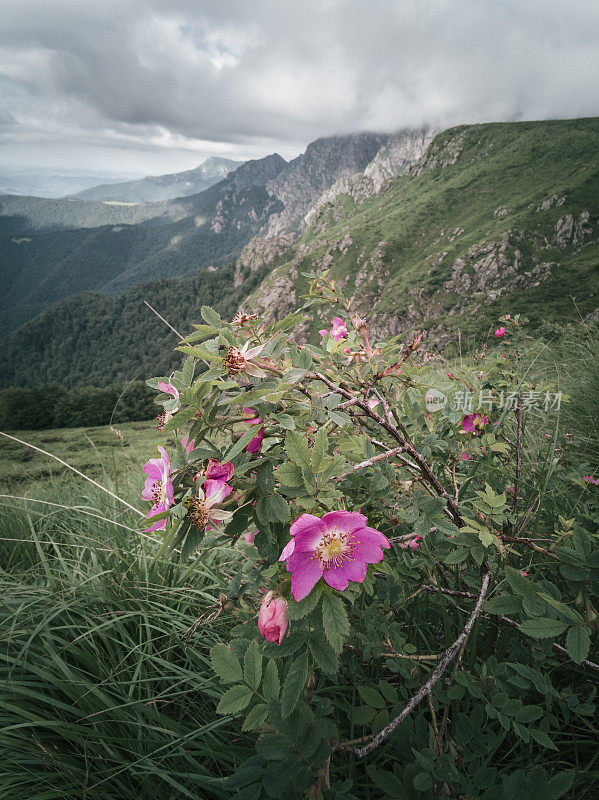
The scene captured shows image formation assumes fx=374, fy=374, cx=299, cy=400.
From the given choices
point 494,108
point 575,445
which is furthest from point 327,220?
point 575,445

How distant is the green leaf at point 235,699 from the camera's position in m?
0.78

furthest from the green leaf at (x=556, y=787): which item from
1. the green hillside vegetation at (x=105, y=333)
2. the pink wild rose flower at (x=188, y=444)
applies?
the green hillside vegetation at (x=105, y=333)

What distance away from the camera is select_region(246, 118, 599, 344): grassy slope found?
5222 cm

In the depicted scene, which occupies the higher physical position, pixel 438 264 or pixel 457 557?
pixel 438 264

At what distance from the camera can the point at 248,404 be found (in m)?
0.75

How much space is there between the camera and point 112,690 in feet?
4.80

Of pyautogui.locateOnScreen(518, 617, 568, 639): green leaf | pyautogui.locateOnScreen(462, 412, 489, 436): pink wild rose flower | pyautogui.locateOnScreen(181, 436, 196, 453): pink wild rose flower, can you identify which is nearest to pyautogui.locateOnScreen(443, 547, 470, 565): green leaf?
pyautogui.locateOnScreen(518, 617, 568, 639): green leaf

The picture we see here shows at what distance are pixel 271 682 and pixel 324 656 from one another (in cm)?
18

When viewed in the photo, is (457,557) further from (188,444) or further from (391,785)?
(188,444)

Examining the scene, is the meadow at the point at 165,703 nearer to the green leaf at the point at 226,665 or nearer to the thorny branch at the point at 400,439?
the green leaf at the point at 226,665

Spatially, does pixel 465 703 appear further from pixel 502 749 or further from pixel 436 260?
pixel 436 260

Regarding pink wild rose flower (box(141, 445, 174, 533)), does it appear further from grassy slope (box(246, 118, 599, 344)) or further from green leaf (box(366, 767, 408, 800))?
grassy slope (box(246, 118, 599, 344))

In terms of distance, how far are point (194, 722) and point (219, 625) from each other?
393mm

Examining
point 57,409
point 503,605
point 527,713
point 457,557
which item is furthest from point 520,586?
point 57,409
